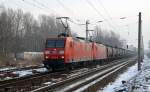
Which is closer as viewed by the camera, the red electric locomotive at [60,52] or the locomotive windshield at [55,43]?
the red electric locomotive at [60,52]

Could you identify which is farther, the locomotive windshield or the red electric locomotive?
the locomotive windshield

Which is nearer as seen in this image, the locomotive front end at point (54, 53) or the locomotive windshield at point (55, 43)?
the locomotive front end at point (54, 53)

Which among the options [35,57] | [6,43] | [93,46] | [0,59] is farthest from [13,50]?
[93,46]

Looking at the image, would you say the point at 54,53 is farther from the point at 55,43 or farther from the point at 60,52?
the point at 55,43

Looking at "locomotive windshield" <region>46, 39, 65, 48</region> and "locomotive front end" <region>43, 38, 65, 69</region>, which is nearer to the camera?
"locomotive front end" <region>43, 38, 65, 69</region>

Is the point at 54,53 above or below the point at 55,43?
below

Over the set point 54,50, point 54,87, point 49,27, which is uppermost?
point 49,27

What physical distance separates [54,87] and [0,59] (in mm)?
30668

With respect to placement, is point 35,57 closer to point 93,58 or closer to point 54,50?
point 93,58

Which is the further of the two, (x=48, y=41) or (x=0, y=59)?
(x=0, y=59)

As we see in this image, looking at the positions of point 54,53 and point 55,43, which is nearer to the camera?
point 54,53

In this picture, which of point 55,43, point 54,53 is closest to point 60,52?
point 54,53

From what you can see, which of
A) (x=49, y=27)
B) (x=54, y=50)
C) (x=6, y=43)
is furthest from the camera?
(x=49, y=27)

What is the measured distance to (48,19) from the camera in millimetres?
120438
